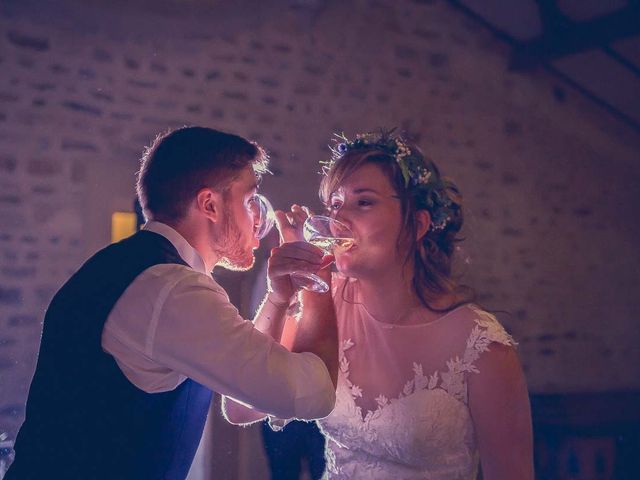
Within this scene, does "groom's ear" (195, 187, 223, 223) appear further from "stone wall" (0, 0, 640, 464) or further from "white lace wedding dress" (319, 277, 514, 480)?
"stone wall" (0, 0, 640, 464)

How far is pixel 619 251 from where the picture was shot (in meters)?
6.65

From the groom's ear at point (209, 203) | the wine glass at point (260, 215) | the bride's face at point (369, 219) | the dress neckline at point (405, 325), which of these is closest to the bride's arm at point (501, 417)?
the dress neckline at point (405, 325)

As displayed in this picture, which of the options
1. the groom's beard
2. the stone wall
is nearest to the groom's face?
the groom's beard

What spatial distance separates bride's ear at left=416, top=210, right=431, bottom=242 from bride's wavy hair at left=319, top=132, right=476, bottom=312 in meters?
0.01

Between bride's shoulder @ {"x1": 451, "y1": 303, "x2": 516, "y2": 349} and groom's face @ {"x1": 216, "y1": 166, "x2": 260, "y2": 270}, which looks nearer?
groom's face @ {"x1": 216, "y1": 166, "x2": 260, "y2": 270}

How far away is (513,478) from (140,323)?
1.28 m

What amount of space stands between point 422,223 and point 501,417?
809 mm

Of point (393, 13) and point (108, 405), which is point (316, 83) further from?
point (108, 405)

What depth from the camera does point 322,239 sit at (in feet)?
6.83

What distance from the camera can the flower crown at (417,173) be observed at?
2.46 metres

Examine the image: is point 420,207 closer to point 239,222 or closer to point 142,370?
point 239,222

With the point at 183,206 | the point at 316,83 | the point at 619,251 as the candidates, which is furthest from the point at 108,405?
the point at 619,251

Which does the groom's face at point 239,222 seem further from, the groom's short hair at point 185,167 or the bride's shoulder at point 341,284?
the bride's shoulder at point 341,284

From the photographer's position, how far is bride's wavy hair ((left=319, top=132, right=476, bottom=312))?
2.44 metres
